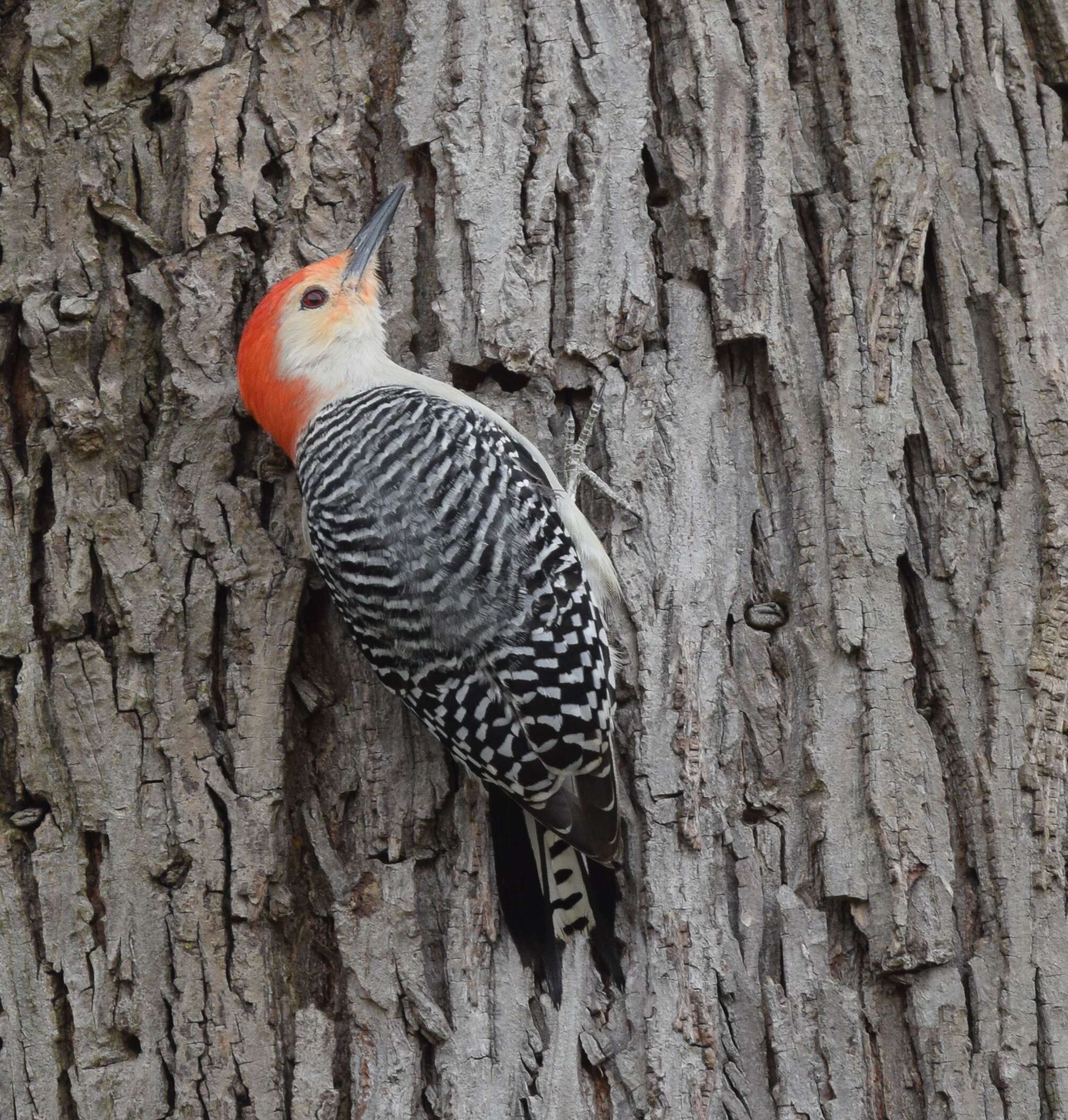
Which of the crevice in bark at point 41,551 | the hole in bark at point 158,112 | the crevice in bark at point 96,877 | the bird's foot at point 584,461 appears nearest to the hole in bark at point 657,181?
the bird's foot at point 584,461

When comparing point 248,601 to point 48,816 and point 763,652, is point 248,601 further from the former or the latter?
point 763,652

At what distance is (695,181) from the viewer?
3.51 meters

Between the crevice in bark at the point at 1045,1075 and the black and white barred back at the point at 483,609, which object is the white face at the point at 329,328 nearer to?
the black and white barred back at the point at 483,609

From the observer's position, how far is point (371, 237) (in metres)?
3.57

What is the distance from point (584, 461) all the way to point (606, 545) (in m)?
0.25

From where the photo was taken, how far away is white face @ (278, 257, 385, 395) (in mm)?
3588

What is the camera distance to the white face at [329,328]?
3588 mm

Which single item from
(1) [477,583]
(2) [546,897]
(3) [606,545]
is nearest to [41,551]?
(1) [477,583]

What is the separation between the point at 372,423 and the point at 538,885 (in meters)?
1.50

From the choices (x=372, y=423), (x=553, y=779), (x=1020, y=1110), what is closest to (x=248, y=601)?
(x=372, y=423)

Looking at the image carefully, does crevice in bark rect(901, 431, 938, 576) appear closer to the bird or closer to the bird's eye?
the bird

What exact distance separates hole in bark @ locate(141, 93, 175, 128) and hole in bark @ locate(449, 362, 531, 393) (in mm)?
1178

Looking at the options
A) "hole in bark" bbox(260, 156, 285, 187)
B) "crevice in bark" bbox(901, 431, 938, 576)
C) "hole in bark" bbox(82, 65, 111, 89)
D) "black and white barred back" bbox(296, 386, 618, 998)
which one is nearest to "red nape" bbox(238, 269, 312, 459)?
"black and white barred back" bbox(296, 386, 618, 998)

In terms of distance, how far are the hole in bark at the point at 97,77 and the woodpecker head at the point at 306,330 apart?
847 mm
